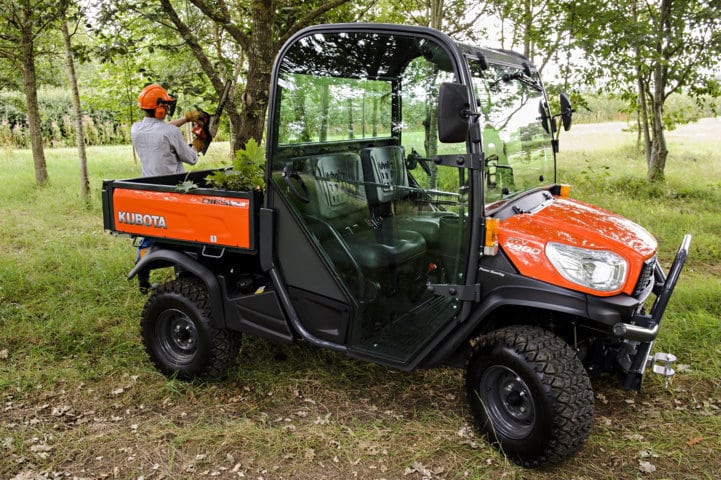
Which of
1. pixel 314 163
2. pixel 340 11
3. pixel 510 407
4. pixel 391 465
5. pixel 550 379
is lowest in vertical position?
pixel 391 465

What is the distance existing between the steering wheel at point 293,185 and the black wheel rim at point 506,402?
1424 mm

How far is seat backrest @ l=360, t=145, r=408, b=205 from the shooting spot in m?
3.44

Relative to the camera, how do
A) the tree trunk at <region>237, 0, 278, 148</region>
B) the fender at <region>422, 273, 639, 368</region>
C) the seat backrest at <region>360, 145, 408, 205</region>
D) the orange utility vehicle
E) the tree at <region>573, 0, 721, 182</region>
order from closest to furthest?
the fender at <region>422, 273, 639, 368</region>
the orange utility vehicle
the seat backrest at <region>360, 145, 408, 205</region>
the tree trunk at <region>237, 0, 278, 148</region>
the tree at <region>573, 0, 721, 182</region>

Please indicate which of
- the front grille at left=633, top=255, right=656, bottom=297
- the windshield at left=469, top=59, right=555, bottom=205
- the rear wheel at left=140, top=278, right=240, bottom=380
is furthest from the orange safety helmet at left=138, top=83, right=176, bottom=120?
the front grille at left=633, top=255, right=656, bottom=297

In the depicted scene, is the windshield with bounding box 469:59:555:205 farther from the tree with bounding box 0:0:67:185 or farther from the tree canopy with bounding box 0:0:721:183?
the tree with bounding box 0:0:67:185

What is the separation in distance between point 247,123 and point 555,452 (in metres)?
4.65

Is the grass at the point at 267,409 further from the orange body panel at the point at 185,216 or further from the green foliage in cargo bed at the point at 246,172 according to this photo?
the green foliage in cargo bed at the point at 246,172

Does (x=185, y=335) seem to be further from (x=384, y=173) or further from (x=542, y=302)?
(x=542, y=302)

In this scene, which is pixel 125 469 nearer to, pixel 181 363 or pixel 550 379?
pixel 181 363

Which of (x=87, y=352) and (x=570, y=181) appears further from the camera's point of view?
(x=570, y=181)

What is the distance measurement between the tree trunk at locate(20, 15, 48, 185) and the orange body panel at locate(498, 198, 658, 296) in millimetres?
8475

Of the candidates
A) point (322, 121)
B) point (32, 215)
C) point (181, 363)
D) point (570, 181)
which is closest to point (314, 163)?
point (322, 121)

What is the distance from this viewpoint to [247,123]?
635 cm

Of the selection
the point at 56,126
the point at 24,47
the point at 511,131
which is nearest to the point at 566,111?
the point at 511,131
